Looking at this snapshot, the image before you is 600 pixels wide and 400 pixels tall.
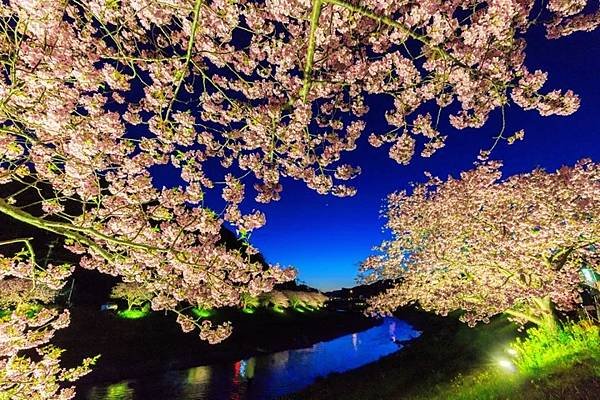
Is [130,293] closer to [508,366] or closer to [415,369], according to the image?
[415,369]

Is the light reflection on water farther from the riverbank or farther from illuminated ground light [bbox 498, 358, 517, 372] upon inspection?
illuminated ground light [bbox 498, 358, 517, 372]

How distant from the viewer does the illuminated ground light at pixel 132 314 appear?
113 feet

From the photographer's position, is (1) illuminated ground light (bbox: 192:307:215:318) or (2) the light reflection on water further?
(1) illuminated ground light (bbox: 192:307:215:318)

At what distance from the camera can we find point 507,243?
516 inches

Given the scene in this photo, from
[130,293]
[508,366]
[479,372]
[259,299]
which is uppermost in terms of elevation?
[259,299]

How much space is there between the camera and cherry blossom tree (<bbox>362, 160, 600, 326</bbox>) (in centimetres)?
1290

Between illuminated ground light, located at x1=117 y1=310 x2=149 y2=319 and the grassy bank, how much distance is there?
70.9 feet

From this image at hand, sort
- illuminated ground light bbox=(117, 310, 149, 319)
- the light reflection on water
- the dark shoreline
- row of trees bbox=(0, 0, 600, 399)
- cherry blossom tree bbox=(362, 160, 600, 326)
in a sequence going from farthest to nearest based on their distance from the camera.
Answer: illuminated ground light bbox=(117, 310, 149, 319) → the light reflection on water → the dark shoreline → cherry blossom tree bbox=(362, 160, 600, 326) → row of trees bbox=(0, 0, 600, 399)

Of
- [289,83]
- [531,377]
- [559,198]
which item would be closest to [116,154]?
[289,83]

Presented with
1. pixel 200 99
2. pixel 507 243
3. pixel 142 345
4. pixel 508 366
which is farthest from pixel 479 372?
pixel 142 345

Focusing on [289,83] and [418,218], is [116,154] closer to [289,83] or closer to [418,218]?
[289,83]

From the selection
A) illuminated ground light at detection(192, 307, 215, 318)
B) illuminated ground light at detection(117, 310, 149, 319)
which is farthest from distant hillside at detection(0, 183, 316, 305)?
illuminated ground light at detection(192, 307, 215, 318)

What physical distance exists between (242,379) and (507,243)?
2143cm

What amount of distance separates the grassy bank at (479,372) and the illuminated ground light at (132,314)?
21602 mm
